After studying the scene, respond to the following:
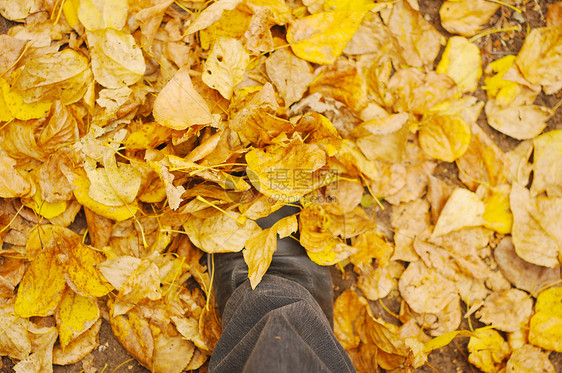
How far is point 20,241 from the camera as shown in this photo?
844 millimetres

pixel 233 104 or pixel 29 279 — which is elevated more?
pixel 233 104

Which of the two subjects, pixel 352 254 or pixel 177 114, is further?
pixel 352 254

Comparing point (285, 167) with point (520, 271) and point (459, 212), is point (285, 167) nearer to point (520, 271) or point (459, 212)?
point (459, 212)

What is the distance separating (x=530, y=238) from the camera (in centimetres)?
94

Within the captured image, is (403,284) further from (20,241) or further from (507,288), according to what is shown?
(20,241)

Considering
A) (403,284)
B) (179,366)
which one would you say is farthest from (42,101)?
(403,284)

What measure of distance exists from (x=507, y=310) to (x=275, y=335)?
67cm

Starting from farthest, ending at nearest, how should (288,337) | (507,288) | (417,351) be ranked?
(507,288) → (417,351) → (288,337)

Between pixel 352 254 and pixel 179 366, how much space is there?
445 mm

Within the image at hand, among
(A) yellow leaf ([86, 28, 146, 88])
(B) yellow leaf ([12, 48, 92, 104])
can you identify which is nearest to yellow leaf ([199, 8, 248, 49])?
(A) yellow leaf ([86, 28, 146, 88])

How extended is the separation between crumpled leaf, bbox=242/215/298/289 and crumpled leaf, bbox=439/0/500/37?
65cm

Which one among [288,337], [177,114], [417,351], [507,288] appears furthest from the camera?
[507,288]

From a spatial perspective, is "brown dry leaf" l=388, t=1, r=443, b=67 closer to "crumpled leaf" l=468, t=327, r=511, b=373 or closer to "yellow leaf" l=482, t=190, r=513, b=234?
"yellow leaf" l=482, t=190, r=513, b=234

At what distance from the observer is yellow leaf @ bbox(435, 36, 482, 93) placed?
3.22 feet
